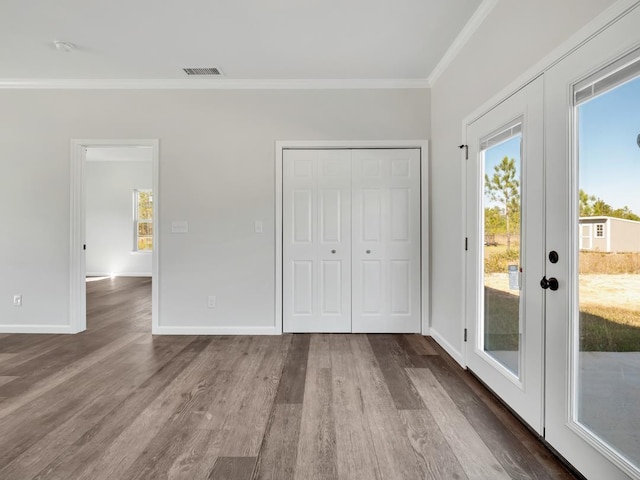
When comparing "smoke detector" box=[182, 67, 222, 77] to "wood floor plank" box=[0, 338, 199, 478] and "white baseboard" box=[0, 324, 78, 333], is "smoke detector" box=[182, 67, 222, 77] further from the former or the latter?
"white baseboard" box=[0, 324, 78, 333]

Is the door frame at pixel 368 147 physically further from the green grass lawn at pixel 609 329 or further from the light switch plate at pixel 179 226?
the green grass lawn at pixel 609 329

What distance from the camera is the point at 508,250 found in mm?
2141

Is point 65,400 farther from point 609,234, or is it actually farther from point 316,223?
point 609,234

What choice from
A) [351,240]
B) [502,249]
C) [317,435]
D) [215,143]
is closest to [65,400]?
[317,435]

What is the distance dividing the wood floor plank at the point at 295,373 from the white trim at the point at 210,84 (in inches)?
105

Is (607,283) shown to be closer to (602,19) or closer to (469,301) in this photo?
(602,19)

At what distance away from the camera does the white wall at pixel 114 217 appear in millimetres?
7934

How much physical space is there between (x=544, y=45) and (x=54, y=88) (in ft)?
14.7

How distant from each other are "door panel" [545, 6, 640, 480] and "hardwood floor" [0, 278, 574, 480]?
0.30 m

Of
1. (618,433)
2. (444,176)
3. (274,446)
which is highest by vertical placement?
(444,176)

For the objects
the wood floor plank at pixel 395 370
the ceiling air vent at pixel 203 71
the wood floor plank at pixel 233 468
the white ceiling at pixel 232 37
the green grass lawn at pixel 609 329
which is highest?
the ceiling air vent at pixel 203 71

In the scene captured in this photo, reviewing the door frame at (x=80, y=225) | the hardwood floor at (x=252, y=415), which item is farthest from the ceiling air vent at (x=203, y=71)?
the hardwood floor at (x=252, y=415)

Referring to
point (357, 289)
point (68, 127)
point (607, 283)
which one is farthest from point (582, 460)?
point (68, 127)

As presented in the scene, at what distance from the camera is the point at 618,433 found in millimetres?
1359
